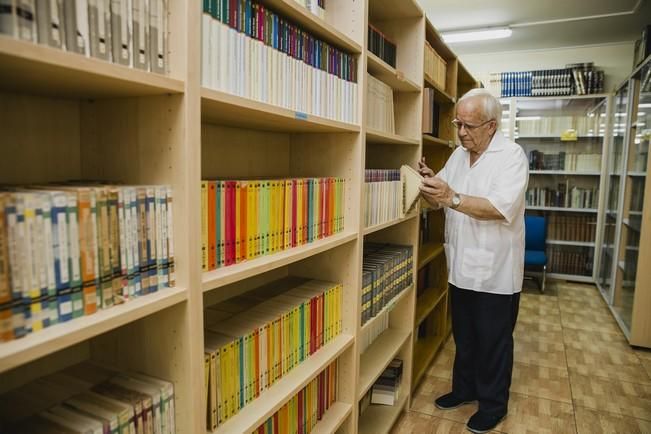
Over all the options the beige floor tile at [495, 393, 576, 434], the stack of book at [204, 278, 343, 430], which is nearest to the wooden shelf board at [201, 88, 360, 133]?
the stack of book at [204, 278, 343, 430]

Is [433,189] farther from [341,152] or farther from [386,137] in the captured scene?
[341,152]

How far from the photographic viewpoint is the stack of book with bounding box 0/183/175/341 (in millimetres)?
685

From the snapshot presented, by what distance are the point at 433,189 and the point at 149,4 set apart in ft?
5.17

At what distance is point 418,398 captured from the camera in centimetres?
271

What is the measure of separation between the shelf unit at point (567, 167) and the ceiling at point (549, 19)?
2.22 feet

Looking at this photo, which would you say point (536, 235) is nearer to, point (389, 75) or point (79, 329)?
point (389, 75)

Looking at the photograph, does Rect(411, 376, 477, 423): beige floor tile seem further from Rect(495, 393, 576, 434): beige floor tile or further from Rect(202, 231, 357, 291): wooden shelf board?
Rect(202, 231, 357, 291): wooden shelf board

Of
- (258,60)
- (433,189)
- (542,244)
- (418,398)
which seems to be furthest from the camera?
(542,244)

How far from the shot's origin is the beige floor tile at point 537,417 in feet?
7.76

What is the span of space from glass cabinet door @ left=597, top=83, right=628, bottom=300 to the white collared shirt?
2.59 metres

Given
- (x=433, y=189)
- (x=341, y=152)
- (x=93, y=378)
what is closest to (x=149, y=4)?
(x=93, y=378)

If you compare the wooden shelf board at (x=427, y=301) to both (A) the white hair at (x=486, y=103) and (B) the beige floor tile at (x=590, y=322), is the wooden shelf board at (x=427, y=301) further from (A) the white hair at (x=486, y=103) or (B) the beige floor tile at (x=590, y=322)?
(B) the beige floor tile at (x=590, y=322)

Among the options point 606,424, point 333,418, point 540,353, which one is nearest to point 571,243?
point 540,353

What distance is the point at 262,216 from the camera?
4.14 ft
